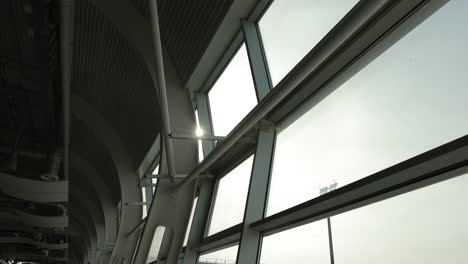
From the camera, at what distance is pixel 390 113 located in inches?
156

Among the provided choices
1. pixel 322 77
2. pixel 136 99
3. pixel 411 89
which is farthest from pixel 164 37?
pixel 411 89

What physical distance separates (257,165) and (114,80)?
6189 mm

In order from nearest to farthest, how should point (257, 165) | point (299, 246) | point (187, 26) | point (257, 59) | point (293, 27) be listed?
point (299, 246) < point (293, 27) < point (257, 165) < point (257, 59) < point (187, 26)

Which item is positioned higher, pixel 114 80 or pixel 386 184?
pixel 114 80

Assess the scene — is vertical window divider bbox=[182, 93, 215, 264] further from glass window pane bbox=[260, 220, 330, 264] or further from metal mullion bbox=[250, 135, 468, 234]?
metal mullion bbox=[250, 135, 468, 234]

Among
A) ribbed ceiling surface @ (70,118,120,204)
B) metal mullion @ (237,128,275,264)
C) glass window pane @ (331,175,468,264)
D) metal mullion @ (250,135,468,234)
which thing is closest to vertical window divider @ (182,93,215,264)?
metal mullion @ (237,128,275,264)

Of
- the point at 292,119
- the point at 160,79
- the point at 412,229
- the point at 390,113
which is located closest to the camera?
the point at 412,229

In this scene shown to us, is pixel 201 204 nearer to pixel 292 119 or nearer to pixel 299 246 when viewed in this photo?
pixel 292 119

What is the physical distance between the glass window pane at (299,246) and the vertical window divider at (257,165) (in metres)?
0.21

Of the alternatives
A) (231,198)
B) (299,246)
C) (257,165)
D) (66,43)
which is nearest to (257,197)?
(257,165)

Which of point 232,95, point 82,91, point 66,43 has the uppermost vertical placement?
point 82,91

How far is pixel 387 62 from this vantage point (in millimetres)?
4145

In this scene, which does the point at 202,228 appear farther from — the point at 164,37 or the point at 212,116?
the point at 164,37

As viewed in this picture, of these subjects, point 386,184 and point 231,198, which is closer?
point 386,184
